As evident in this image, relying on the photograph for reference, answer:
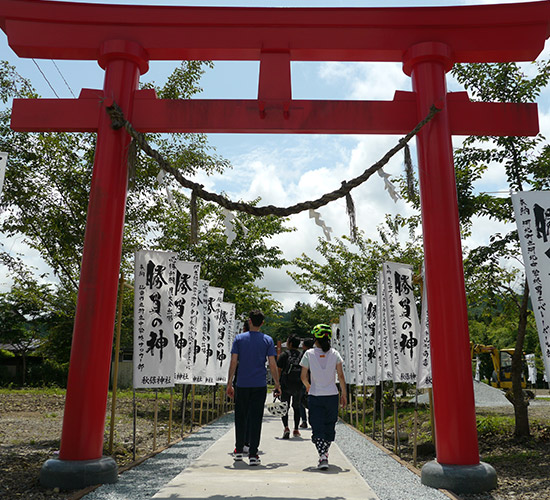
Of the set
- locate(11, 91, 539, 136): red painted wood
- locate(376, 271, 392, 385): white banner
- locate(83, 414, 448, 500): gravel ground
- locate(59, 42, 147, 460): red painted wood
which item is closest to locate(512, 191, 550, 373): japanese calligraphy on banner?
locate(11, 91, 539, 136): red painted wood

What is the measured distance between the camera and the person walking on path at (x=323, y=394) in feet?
19.9

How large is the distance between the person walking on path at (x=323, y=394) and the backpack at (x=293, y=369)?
9.28 feet

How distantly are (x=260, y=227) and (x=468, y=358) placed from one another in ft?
36.2

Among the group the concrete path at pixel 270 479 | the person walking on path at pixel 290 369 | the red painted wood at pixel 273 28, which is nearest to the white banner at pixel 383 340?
the person walking on path at pixel 290 369

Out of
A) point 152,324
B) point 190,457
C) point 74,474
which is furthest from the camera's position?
point 152,324

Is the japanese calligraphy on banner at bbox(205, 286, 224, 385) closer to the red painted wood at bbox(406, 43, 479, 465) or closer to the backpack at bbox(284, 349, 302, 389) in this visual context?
the backpack at bbox(284, 349, 302, 389)

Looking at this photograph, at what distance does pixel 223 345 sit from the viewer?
12625 mm

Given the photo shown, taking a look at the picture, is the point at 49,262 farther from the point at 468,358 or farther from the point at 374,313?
the point at 468,358

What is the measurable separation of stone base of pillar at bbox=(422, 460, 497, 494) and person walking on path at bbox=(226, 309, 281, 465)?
2287 mm

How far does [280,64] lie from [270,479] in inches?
192

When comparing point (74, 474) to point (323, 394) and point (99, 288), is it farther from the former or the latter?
point (323, 394)

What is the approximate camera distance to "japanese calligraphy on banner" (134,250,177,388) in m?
6.86

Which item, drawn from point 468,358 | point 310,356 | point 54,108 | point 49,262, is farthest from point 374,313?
point 54,108

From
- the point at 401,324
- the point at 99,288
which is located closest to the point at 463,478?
the point at 401,324
